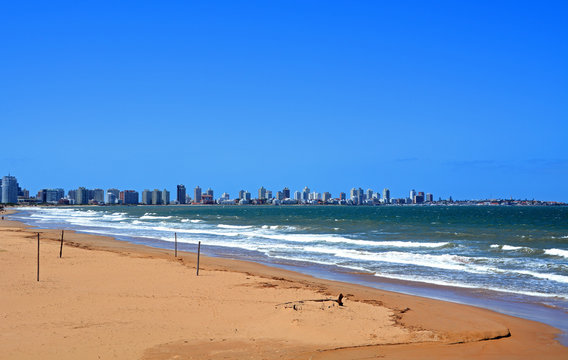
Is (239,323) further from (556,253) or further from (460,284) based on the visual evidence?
(556,253)

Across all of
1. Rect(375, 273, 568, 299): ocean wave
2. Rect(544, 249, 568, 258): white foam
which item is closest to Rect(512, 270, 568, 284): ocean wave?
Rect(375, 273, 568, 299): ocean wave

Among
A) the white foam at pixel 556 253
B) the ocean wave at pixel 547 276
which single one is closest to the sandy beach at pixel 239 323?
the ocean wave at pixel 547 276

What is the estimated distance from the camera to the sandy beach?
9.61 meters

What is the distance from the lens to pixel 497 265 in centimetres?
2330

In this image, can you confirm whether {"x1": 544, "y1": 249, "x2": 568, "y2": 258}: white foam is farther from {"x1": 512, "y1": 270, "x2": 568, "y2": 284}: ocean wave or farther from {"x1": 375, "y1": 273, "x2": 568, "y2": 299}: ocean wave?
{"x1": 375, "y1": 273, "x2": 568, "y2": 299}: ocean wave

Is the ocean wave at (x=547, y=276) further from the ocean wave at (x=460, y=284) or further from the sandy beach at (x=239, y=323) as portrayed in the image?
the sandy beach at (x=239, y=323)

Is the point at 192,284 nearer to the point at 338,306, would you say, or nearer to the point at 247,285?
the point at 247,285

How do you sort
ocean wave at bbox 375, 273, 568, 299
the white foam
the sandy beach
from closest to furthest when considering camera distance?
1. the sandy beach
2. ocean wave at bbox 375, 273, 568, 299
3. the white foam

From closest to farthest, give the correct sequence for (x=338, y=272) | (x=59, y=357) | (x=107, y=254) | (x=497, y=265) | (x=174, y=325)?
(x=59, y=357), (x=174, y=325), (x=338, y=272), (x=497, y=265), (x=107, y=254)

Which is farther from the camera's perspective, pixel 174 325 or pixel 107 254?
pixel 107 254

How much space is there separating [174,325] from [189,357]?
7.24ft

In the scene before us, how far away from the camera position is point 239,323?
11.5 m

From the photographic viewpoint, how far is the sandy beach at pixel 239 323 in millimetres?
9609

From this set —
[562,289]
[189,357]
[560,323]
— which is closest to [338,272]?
[562,289]
